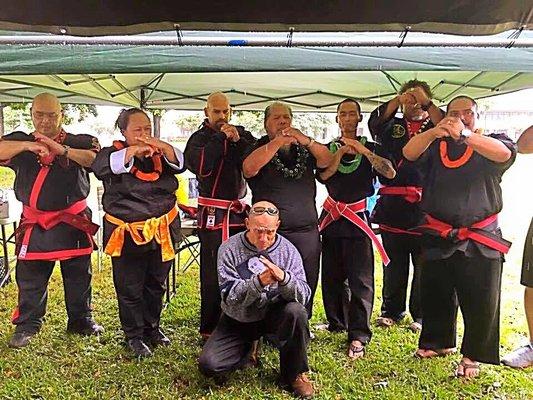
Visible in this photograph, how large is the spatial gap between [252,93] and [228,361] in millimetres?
3150

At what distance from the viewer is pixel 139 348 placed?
3.16 m

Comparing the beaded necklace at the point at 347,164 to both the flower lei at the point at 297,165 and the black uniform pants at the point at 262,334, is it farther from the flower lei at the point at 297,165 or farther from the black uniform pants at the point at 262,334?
the black uniform pants at the point at 262,334

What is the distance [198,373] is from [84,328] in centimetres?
99

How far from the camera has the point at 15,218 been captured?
174 inches

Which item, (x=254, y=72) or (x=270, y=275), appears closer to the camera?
(x=270, y=275)

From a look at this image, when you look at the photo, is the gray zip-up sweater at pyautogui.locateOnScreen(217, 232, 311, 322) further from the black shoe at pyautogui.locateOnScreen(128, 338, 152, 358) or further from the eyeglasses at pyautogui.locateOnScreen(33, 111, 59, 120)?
the eyeglasses at pyautogui.locateOnScreen(33, 111, 59, 120)

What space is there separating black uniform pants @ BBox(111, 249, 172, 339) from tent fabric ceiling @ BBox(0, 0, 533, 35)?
163 centimetres

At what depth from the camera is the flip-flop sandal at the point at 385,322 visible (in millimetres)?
3691

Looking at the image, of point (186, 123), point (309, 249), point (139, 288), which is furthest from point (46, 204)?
point (186, 123)

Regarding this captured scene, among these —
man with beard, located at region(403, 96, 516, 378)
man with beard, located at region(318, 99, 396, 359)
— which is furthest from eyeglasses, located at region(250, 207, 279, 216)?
man with beard, located at region(403, 96, 516, 378)

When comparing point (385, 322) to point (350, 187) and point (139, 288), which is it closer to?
point (350, 187)

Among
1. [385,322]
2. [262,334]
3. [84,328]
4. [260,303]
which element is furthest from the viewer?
[385,322]

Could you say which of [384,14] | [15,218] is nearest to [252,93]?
[15,218]

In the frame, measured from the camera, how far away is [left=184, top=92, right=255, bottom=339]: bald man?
3.03 metres
